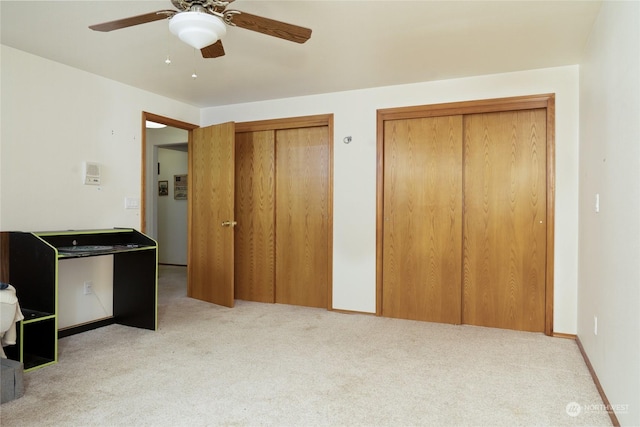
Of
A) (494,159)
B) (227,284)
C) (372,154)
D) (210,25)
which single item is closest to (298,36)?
(210,25)

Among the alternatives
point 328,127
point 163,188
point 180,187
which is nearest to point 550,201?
point 328,127

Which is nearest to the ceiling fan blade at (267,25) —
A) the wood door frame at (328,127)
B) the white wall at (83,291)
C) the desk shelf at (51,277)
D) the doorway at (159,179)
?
the desk shelf at (51,277)

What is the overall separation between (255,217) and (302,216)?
58 cm

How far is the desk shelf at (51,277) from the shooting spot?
2588mm

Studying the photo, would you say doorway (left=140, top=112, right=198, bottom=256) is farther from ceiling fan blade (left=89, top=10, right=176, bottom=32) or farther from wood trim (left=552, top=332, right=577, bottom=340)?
wood trim (left=552, top=332, right=577, bottom=340)

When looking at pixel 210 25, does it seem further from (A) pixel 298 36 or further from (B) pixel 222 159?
(B) pixel 222 159

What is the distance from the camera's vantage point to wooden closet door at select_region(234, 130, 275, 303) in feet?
14.4

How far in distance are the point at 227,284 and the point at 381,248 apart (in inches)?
65.4

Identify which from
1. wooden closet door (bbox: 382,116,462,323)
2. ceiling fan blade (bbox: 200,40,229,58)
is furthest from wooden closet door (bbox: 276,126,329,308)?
ceiling fan blade (bbox: 200,40,229,58)

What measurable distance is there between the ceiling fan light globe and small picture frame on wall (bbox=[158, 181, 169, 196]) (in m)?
5.74

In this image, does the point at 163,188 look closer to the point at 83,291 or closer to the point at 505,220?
the point at 83,291

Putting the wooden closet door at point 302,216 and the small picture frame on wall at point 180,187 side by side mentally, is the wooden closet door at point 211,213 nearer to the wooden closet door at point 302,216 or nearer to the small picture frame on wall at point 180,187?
the wooden closet door at point 302,216

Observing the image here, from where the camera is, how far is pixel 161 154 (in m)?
7.13

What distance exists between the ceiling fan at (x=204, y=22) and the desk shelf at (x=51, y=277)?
5.30 ft
